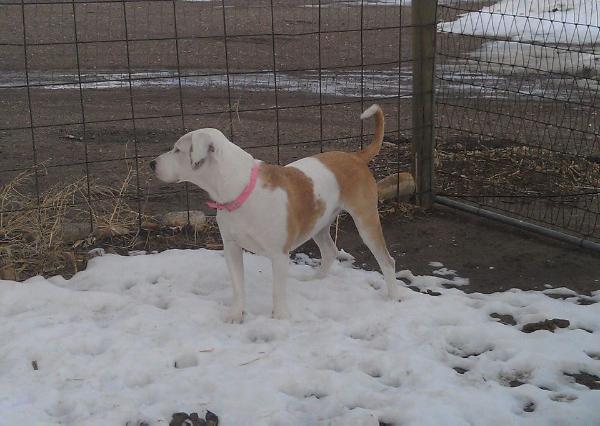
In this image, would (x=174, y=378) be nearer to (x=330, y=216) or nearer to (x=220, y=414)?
(x=220, y=414)

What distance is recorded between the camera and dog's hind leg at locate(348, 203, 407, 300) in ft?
16.2

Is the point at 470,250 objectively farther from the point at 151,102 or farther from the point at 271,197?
the point at 151,102

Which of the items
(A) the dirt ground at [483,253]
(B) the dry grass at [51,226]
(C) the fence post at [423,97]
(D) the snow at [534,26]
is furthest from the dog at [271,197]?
(D) the snow at [534,26]

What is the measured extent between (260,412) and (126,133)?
6.34 metres

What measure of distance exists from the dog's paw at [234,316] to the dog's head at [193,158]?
79cm

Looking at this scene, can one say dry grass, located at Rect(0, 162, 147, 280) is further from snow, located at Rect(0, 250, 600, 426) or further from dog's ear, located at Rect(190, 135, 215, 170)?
dog's ear, located at Rect(190, 135, 215, 170)

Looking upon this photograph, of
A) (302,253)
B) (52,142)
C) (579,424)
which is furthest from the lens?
(52,142)

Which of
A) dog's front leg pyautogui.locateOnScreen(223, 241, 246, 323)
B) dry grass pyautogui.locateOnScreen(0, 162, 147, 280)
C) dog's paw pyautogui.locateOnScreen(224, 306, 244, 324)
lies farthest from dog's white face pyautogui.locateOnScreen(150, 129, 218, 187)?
dry grass pyautogui.locateOnScreen(0, 162, 147, 280)

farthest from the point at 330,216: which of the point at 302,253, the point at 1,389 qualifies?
the point at 1,389

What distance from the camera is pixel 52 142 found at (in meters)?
8.89

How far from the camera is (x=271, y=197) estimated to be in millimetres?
4484

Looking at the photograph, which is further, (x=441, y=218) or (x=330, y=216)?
(x=441, y=218)

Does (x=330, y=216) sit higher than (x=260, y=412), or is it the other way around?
(x=330, y=216)

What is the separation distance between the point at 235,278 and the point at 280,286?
282 mm
